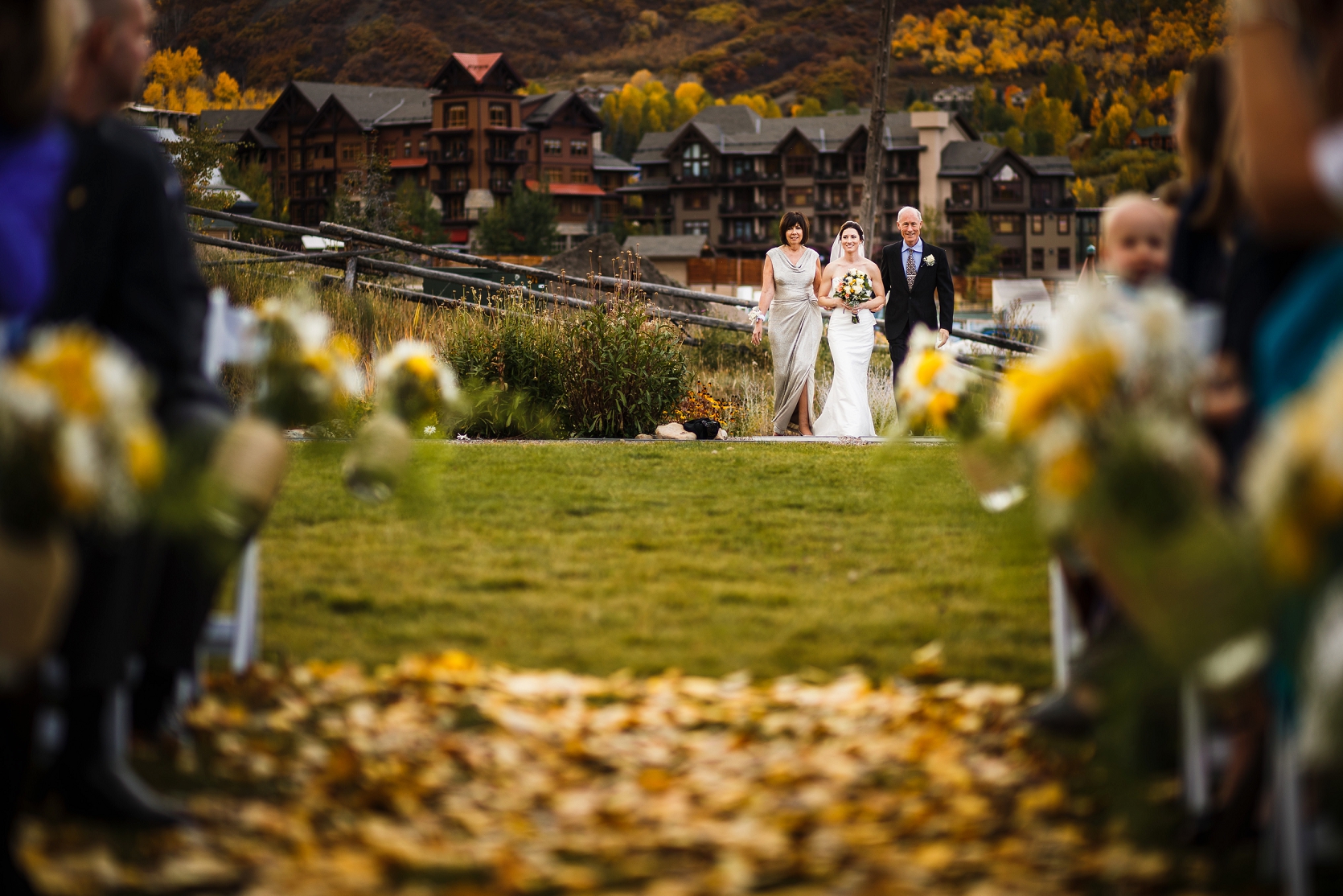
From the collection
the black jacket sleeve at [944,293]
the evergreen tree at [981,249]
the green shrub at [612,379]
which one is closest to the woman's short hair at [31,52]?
the green shrub at [612,379]

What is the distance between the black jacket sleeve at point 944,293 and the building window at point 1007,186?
9333cm

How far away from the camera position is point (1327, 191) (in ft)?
9.03

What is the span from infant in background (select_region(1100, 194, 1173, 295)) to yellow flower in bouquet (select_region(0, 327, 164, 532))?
9.16 ft

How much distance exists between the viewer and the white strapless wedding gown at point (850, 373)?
47.7 ft

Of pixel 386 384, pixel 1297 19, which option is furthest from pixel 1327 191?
pixel 386 384

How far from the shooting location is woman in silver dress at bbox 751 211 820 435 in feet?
49.2

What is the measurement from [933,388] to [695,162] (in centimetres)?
10609

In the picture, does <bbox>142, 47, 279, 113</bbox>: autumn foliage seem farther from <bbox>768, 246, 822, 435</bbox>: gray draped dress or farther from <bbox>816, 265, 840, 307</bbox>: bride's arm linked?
<bbox>816, 265, 840, 307</bbox>: bride's arm linked

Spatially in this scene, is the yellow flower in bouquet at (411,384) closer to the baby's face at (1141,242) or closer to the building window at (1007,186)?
the baby's face at (1141,242)

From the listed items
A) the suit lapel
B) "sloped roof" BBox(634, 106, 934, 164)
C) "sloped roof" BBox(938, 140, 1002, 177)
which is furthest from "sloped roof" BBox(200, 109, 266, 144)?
the suit lapel

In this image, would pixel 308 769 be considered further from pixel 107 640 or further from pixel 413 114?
pixel 413 114

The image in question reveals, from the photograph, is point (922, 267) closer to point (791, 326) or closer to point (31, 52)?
point (791, 326)

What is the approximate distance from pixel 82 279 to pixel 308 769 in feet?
5.00

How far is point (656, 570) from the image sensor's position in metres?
7.31
